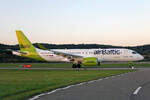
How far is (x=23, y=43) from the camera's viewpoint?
59.0m

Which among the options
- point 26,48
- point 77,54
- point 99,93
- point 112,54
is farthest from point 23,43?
point 99,93

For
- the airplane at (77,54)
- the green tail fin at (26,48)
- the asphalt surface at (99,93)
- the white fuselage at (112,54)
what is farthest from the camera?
the green tail fin at (26,48)

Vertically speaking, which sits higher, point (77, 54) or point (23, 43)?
point (23, 43)

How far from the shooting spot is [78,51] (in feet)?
188

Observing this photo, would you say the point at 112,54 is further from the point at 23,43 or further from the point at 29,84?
the point at 29,84

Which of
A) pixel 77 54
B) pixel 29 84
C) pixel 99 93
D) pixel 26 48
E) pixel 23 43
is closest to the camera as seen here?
pixel 99 93

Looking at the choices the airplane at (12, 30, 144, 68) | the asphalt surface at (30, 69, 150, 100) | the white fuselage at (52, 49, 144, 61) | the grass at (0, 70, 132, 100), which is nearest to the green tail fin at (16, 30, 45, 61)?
the airplane at (12, 30, 144, 68)

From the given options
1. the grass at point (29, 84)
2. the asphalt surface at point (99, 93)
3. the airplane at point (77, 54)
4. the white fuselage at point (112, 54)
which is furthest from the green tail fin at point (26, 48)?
the asphalt surface at point (99, 93)

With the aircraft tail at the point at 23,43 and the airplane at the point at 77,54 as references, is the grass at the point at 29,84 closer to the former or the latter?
the airplane at the point at 77,54

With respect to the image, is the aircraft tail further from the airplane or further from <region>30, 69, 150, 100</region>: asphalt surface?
<region>30, 69, 150, 100</region>: asphalt surface

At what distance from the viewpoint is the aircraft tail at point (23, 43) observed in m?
58.6

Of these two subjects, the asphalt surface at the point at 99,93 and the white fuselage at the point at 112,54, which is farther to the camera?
the white fuselage at the point at 112,54

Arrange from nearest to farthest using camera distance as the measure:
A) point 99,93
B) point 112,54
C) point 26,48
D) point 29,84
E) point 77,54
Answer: point 99,93 < point 29,84 < point 112,54 < point 77,54 < point 26,48

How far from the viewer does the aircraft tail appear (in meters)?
58.6
